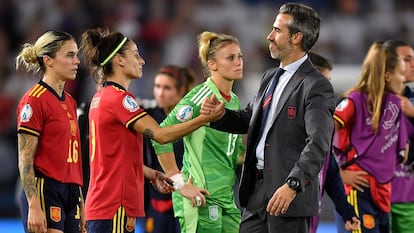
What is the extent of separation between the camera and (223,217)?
7.94 m

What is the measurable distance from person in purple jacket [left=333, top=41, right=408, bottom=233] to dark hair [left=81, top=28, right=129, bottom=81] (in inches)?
84.6

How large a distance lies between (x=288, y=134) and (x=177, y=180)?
136 cm

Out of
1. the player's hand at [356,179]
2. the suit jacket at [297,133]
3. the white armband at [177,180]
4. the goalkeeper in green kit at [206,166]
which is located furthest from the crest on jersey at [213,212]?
the player's hand at [356,179]

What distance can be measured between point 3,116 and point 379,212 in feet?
31.0

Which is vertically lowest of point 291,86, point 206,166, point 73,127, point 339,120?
point 206,166

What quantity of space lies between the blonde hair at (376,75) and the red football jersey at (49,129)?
2615mm

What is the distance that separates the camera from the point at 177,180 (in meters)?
7.67

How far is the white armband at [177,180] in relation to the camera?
25.1 ft

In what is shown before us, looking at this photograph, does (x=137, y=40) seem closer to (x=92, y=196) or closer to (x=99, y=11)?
(x=99, y=11)

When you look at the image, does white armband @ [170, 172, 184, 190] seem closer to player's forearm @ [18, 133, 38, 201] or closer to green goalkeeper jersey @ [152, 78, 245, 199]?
green goalkeeper jersey @ [152, 78, 245, 199]

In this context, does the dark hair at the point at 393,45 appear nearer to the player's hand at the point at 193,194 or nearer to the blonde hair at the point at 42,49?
the player's hand at the point at 193,194

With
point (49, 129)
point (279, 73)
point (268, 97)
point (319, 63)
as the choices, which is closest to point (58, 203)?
point (49, 129)

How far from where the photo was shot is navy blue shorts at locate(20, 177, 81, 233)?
7.31 m

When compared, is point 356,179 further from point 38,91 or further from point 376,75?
point 38,91
